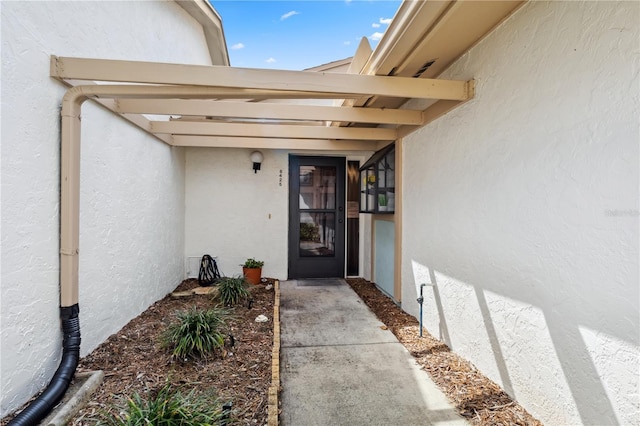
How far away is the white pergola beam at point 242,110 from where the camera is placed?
292cm

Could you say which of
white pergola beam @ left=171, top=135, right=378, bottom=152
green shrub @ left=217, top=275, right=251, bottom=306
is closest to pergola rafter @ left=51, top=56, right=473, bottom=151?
white pergola beam @ left=171, top=135, right=378, bottom=152

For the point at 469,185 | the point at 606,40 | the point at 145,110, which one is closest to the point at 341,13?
the point at 145,110

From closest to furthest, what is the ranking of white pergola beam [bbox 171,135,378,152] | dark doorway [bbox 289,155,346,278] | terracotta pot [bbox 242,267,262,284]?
white pergola beam [bbox 171,135,378,152] < terracotta pot [bbox 242,267,262,284] < dark doorway [bbox 289,155,346,278]

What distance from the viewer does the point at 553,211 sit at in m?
1.76

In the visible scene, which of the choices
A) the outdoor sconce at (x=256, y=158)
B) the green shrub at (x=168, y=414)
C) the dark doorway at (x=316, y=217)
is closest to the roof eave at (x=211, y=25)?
the outdoor sconce at (x=256, y=158)

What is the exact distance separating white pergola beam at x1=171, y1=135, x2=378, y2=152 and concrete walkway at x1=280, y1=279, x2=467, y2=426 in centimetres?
259

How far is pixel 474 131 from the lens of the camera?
8.20 feet

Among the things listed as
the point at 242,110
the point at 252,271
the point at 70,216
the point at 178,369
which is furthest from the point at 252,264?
the point at 70,216

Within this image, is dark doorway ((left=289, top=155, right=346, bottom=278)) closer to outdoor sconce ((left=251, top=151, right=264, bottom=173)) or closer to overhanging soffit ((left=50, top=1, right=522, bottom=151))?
outdoor sconce ((left=251, top=151, right=264, bottom=173))

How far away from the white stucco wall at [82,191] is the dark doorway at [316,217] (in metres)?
2.38

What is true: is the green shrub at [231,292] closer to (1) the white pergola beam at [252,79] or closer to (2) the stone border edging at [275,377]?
(2) the stone border edging at [275,377]

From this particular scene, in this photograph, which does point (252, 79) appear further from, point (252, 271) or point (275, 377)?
point (252, 271)

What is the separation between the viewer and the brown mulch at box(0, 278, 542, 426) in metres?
1.98

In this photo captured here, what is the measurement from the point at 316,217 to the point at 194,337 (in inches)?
143
